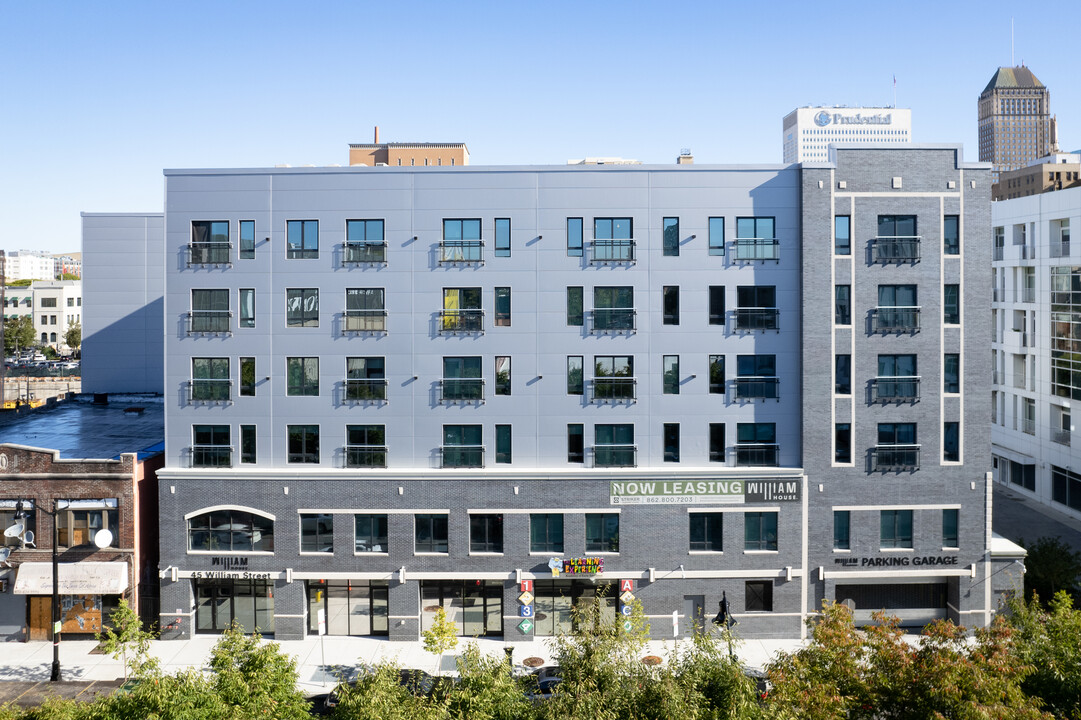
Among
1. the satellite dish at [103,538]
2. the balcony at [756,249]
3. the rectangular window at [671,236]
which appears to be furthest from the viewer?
the rectangular window at [671,236]

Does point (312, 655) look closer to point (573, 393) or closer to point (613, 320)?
point (573, 393)

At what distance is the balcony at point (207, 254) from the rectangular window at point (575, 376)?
17256 millimetres

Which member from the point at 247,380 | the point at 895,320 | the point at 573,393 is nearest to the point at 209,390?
the point at 247,380

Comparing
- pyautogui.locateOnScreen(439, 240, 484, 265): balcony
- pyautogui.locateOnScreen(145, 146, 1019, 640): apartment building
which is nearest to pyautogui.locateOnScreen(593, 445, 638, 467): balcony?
pyautogui.locateOnScreen(145, 146, 1019, 640): apartment building

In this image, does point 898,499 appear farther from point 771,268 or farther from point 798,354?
point 771,268

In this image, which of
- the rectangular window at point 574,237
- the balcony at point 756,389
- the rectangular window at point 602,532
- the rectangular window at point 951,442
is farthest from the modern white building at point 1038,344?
the rectangular window at point 602,532

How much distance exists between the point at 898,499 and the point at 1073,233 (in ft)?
94.0

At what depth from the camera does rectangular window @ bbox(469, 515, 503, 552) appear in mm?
38562

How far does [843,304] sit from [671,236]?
8.82 metres

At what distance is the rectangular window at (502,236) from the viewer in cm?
3891

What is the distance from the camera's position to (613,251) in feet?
127

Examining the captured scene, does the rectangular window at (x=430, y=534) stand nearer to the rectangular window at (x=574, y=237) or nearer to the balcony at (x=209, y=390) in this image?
the balcony at (x=209, y=390)

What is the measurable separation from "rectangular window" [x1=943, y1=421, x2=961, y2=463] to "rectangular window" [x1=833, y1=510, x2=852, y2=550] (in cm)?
554

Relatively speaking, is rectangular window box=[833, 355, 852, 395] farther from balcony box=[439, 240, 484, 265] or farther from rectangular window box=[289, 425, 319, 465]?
rectangular window box=[289, 425, 319, 465]
